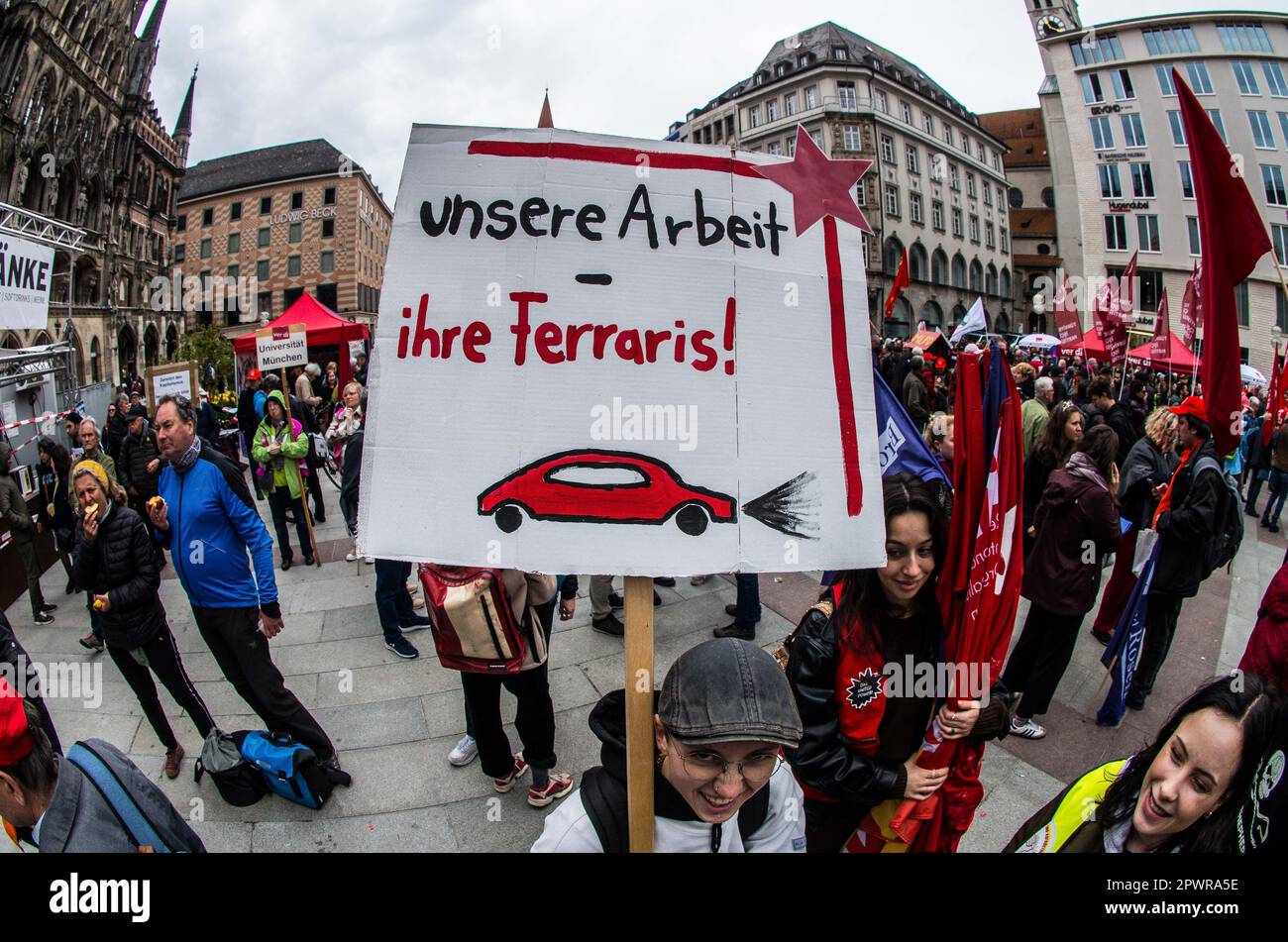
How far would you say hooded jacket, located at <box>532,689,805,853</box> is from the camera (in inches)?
57.5

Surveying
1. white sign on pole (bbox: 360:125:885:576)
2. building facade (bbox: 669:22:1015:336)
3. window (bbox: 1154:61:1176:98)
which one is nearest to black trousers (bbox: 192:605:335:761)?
white sign on pole (bbox: 360:125:885:576)

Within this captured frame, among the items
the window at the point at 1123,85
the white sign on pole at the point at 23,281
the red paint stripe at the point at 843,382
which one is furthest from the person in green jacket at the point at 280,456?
the window at the point at 1123,85

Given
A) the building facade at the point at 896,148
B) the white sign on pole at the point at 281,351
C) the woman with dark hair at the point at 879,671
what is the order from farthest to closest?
the building facade at the point at 896,148 < the white sign on pole at the point at 281,351 < the woman with dark hair at the point at 879,671

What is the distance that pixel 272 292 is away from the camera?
52.0 m

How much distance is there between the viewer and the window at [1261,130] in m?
38.4

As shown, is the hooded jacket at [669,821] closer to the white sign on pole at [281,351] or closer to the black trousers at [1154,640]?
the black trousers at [1154,640]

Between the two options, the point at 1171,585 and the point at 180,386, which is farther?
the point at 180,386

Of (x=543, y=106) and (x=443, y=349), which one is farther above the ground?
(x=543, y=106)

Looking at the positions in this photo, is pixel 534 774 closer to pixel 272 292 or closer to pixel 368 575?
pixel 368 575

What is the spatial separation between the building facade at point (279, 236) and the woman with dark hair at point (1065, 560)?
55.5 meters

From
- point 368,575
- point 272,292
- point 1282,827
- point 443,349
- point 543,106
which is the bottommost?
point 368,575

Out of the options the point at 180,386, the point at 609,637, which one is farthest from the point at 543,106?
the point at 180,386

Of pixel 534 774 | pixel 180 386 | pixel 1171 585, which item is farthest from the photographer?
pixel 180 386
